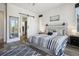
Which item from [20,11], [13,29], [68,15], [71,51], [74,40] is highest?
[20,11]

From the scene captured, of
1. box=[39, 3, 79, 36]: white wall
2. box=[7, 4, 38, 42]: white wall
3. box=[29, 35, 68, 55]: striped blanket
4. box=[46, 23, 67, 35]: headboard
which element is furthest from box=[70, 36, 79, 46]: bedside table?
box=[7, 4, 38, 42]: white wall

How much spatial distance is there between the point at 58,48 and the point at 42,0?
216 centimetres

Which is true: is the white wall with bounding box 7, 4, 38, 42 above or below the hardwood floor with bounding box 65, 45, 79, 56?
above

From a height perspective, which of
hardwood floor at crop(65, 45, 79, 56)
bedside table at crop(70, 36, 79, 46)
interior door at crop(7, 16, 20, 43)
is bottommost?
hardwood floor at crop(65, 45, 79, 56)

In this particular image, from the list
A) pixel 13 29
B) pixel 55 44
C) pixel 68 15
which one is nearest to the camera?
pixel 55 44

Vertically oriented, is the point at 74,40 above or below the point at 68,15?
below

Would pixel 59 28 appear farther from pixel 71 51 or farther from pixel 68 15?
pixel 71 51

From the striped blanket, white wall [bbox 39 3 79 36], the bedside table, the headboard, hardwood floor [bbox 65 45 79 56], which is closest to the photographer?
the striped blanket

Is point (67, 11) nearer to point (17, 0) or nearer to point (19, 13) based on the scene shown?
point (19, 13)

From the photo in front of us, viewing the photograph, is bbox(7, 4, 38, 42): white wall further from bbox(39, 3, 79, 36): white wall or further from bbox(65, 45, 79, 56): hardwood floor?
bbox(65, 45, 79, 56): hardwood floor

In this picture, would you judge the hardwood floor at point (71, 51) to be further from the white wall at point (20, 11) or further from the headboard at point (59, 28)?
the white wall at point (20, 11)

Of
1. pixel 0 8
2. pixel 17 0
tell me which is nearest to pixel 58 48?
pixel 17 0

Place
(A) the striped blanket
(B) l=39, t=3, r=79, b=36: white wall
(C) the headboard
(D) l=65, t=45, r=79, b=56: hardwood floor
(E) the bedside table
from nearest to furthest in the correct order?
1. (A) the striped blanket
2. (D) l=65, t=45, r=79, b=56: hardwood floor
3. (E) the bedside table
4. (B) l=39, t=3, r=79, b=36: white wall
5. (C) the headboard

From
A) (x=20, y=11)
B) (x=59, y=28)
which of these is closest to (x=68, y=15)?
(x=59, y=28)
